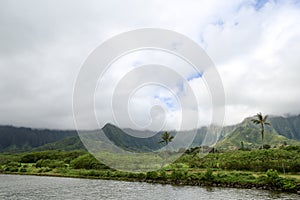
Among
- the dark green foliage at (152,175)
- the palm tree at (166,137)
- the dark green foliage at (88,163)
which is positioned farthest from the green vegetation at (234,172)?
the palm tree at (166,137)

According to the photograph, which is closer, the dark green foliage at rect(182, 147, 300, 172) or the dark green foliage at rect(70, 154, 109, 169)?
the dark green foliage at rect(182, 147, 300, 172)

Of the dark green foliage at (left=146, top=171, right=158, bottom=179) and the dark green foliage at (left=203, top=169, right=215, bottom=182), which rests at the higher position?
the dark green foliage at (left=203, top=169, right=215, bottom=182)

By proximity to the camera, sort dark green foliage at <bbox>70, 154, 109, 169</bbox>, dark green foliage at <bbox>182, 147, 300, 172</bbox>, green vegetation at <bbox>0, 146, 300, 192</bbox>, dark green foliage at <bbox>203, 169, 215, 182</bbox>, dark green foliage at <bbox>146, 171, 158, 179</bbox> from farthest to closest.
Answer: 1. dark green foliage at <bbox>70, 154, 109, 169</bbox>
2. dark green foliage at <bbox>146, 171, 158, 179</bbox>
3. dark green foliage at <bbox>182, 147, 300, 172</bbox>
4. dark green foliage at <bbox>203, 169, 215, 182</bbox>
5. green vegetation at <bbox>0, 146, 300, 192</bbox>

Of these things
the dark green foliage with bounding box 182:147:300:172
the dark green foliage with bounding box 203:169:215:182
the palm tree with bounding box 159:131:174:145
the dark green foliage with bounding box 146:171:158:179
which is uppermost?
the palm tree with bounding box 159:131:174:145

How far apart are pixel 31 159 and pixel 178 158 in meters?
65.4

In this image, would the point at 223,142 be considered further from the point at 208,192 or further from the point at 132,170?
the point at 208,192

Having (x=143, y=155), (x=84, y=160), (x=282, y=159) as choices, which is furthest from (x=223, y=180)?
(x=84, y=160)

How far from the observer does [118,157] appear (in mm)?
63000

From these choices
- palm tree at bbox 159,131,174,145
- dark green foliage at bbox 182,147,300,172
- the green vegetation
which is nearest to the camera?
the green vegetation

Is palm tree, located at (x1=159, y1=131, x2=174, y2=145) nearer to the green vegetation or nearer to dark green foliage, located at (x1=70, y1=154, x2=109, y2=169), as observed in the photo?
the green vegetation

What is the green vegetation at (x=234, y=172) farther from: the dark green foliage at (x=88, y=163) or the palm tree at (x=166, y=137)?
the palm tree at (x=166, y=137)

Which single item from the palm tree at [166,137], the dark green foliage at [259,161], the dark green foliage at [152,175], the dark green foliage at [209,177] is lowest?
the dark green foliage at [152,175]

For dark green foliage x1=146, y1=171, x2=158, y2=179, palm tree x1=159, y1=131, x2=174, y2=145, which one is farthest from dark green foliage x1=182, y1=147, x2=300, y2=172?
dark green foliage x1=146, y1=171, x2=158, y2=179

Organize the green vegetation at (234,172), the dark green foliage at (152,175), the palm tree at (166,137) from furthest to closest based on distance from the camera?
the palm tree at (166,137)
the dark green foliage at (152,175)
the green vegetation at (234,172)
